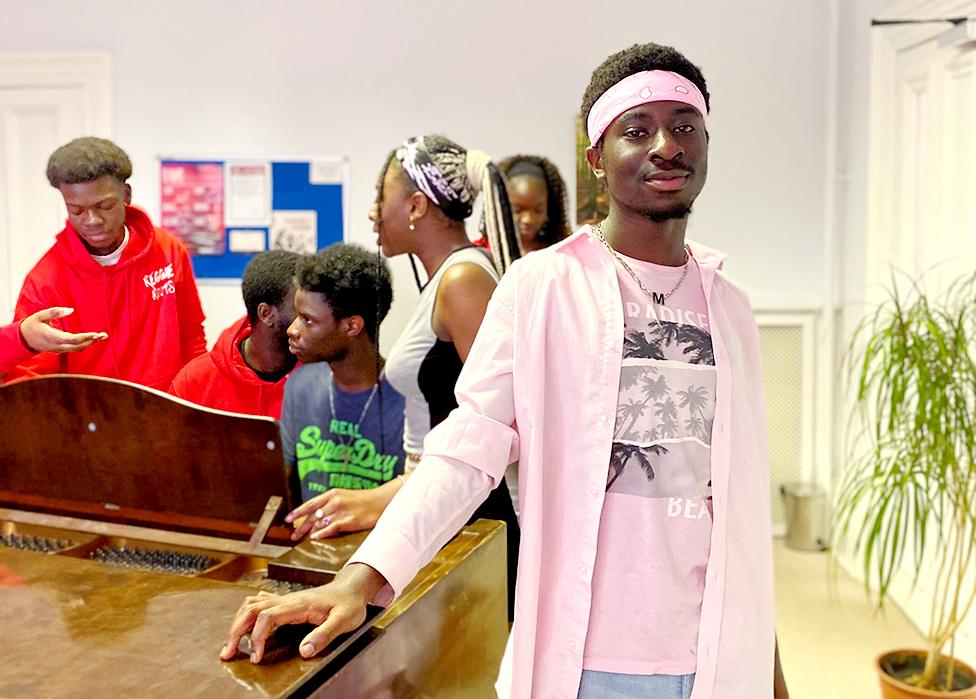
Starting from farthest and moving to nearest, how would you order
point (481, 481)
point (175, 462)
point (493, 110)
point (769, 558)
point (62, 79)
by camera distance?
point (493, 110), point (62, 79), point (175, 462), point (769, 558), point (481, 481)

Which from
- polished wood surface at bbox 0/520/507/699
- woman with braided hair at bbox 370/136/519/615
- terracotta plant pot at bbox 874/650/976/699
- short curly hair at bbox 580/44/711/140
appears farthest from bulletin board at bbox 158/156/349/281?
terracotta plant pot at bbox 874/650/976/699

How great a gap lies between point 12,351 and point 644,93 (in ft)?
4.41

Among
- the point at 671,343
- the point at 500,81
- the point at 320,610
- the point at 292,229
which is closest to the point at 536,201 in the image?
the point at 500,81

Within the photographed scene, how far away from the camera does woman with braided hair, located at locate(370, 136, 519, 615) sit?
73.9 inches

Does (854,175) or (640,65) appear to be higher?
(854,175)

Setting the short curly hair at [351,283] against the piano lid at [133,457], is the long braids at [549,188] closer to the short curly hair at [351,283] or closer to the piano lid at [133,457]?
the short curly hair at [351,283]

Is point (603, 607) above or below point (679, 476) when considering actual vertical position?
below

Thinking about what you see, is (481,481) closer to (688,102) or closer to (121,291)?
(688,102)

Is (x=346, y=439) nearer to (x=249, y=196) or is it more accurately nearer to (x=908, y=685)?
(x=249, y=196)

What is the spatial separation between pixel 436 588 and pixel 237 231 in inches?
50.0

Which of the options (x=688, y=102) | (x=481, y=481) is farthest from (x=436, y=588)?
(x=688, y=102)

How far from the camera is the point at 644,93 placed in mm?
1260

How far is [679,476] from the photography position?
123cm

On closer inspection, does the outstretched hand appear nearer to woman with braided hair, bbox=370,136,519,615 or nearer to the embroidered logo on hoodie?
the embroidered logo on hoodie
